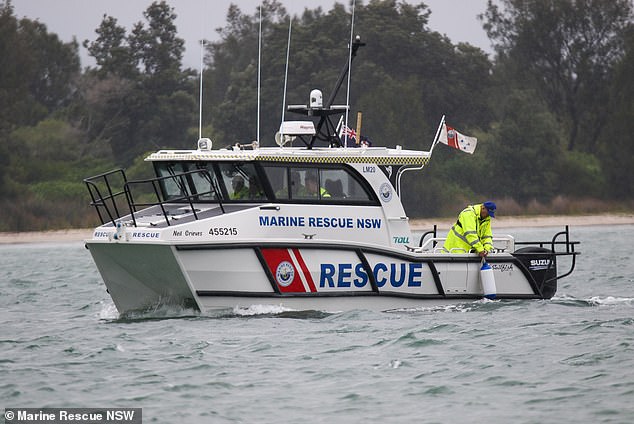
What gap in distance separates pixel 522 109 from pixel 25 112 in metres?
24.5

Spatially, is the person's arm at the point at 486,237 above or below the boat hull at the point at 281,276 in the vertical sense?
above

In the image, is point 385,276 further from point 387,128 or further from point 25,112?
point 25,112

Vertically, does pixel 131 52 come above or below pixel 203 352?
above

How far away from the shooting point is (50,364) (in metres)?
13.4

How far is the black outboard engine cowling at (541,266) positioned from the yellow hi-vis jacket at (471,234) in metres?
0.63

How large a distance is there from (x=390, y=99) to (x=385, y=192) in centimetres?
3930

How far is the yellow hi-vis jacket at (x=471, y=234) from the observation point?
1720 centimetres

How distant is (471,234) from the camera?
1720 cm

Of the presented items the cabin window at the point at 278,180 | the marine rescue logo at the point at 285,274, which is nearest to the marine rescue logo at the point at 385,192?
the cabin window at the point at 278,180

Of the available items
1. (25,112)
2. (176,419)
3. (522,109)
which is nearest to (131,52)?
(25,112)

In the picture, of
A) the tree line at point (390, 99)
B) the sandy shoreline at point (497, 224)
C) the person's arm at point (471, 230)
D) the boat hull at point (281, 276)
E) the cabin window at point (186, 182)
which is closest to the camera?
the boat hull at point (281, 276)

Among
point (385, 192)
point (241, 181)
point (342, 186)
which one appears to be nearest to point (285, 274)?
point (241, 181)

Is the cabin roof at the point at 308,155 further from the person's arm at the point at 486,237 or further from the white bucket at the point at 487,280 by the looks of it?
the white bucket at the point at 487,280

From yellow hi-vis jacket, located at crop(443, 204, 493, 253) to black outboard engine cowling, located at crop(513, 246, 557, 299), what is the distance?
24.9 inches
